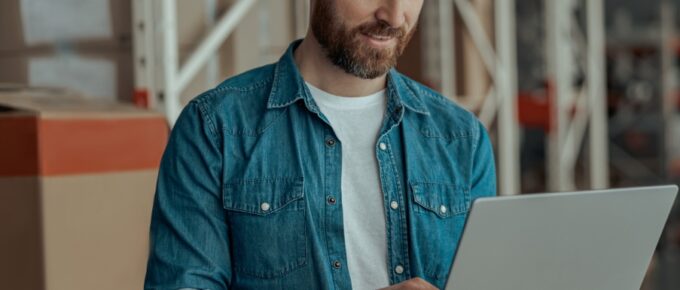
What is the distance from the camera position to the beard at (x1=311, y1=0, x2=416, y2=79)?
1647 mm

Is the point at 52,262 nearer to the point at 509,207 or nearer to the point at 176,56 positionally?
the point at 176,56

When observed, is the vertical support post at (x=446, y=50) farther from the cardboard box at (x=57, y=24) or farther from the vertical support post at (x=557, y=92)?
the cardboard box at (x=57, y=24)

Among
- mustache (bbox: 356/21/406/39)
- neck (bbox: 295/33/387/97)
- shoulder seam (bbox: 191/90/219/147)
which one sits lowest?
shoulder seam (bbox: 191/90/219/147)

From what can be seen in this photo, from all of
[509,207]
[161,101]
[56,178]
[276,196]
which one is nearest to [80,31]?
[161,101]

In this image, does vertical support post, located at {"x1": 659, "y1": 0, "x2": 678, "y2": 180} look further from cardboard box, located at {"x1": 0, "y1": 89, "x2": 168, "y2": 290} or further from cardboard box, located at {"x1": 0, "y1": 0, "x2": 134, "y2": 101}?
cardboard box, located at {"x1": 0, "y1": 89, "x2": 168, "y2": 290}

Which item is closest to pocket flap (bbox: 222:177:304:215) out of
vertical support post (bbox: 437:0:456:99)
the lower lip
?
the lower lip

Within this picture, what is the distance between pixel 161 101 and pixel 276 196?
1.34 meters

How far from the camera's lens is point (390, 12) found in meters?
1.63

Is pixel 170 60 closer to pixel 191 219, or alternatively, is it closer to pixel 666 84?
pixel 191 219

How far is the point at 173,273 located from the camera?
1580 millimetres

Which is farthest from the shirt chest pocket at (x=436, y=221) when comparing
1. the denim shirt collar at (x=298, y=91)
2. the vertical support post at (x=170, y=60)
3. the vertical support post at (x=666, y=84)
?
the vertical support post at (x=666, y=84)

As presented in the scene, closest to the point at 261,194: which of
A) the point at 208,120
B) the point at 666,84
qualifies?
the point at 208,120

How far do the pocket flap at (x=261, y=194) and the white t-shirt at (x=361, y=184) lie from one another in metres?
0.09

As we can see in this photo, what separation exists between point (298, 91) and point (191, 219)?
0.29m
